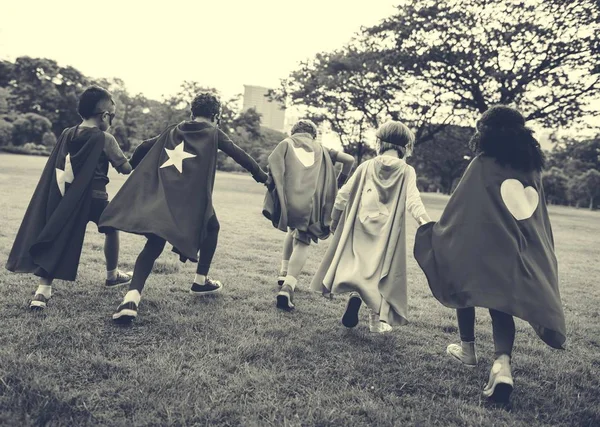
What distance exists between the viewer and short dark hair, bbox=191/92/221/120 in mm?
4086

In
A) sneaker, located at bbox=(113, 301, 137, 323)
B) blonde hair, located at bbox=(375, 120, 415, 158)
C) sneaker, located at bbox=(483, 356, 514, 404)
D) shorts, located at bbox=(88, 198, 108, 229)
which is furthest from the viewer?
shorts, located at bbox=(88, 198, 108, 229)

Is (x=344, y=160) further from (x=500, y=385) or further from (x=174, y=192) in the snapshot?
(x=500, y=385)

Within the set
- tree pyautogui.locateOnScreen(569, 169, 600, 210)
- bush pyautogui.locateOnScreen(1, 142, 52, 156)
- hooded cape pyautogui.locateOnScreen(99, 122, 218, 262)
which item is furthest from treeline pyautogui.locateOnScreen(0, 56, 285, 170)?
hooded cape pyautogui.locateOnScreen(99, 122, 218, 262)

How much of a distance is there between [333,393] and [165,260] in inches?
142

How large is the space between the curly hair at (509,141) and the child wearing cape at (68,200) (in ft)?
9.22

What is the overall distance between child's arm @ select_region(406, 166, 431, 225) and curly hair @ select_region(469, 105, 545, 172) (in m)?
0.58

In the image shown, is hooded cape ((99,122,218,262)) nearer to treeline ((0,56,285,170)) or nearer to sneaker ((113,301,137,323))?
sneaker ((113,301,137,323))

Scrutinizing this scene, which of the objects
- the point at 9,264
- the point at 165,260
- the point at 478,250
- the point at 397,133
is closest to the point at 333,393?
the point at 478,250

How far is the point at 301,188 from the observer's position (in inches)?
184

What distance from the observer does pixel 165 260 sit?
581 cm

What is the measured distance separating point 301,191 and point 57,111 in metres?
59.8

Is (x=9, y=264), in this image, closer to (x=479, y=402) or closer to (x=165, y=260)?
(x=165, y=260)

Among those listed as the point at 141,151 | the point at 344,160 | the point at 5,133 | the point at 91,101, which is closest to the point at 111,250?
the point at 141,151

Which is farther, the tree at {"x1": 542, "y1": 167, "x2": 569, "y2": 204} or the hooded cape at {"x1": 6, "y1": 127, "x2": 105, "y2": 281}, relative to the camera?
the tree at {"x1": 542, "y1": 167, "x2": 569, "y2": 204}
